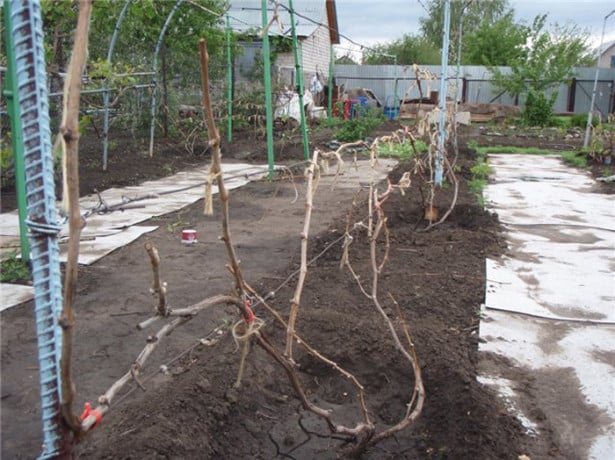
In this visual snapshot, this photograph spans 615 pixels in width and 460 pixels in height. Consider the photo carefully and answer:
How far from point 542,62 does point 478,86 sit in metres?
4.25

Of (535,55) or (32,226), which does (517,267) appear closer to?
(32,226)

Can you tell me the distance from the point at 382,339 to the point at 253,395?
88cm

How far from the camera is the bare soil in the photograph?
2488 mm

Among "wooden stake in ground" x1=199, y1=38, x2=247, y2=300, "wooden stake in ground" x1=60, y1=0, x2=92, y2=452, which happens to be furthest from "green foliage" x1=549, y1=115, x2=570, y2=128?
"wooden stake in ground" x1=60, y1=0, x2=92, y2=452

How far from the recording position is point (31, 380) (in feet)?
9.72

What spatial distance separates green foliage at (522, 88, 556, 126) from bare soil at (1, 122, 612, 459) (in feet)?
58.0

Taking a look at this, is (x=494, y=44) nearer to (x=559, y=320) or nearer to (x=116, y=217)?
(x=116, y=217)

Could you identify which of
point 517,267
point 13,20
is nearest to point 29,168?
point 13,20

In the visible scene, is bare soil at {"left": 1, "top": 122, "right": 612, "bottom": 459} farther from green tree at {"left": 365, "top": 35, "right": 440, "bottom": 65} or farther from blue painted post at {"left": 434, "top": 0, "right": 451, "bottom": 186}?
green tree at {"left": 365, "top": 35, "right": 440, "bottom": 65}

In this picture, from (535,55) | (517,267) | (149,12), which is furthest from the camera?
(535,55)

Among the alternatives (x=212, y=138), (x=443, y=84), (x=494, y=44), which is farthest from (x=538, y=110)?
(x=212, y=138)

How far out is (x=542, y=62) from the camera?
75.5 feet

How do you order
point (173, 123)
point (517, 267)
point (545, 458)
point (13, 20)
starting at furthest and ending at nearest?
point (173, 123), point (517, 267), point (545, 458), point (13, 20)

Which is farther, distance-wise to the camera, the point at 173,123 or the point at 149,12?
the point at 173,123
